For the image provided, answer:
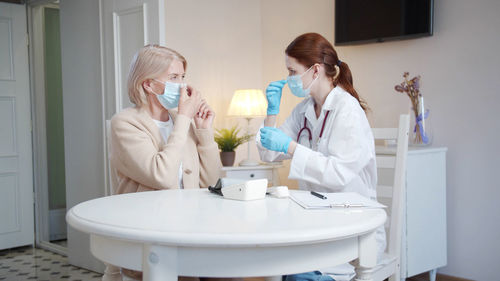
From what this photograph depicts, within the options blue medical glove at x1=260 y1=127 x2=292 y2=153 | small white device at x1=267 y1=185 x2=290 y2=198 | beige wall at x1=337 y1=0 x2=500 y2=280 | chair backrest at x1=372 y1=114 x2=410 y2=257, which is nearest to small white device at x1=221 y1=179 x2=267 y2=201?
small white device at x1=267 y1=185 x2=290 y2=198

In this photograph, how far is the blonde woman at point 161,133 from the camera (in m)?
1.78

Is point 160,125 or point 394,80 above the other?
point 394,80

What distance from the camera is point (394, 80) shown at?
314 cm

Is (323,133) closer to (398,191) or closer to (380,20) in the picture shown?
(398,191)

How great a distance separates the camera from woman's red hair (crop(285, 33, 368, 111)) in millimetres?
1971

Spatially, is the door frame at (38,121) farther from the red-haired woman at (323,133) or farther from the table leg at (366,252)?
the table leg at (366,252)

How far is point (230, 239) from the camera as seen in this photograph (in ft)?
3.25

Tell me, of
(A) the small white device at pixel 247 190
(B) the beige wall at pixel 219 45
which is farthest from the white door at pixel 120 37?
(A) the small white device at pixel 247 190

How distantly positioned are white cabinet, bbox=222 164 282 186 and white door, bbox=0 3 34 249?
6.70 feet

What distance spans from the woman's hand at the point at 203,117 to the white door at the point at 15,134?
275cm

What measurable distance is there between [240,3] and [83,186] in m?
1.84

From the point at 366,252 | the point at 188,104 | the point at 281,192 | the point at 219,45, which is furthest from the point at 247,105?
the point at 366,252

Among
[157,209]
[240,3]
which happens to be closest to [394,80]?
[240,3]

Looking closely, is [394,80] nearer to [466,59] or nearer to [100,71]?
[466,59]
